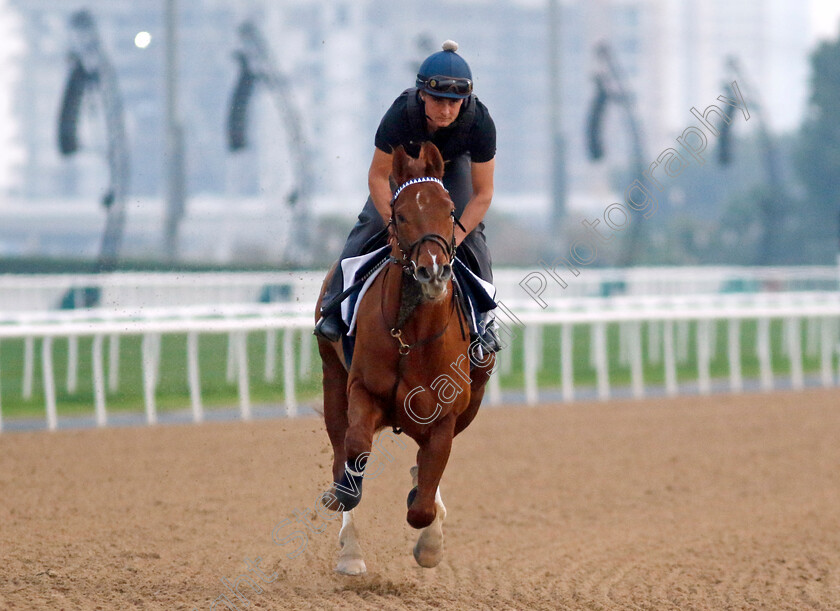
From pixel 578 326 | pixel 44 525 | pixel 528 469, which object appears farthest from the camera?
pixel 578 326

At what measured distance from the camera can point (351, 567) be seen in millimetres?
5508

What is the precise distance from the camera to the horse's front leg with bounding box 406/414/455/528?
4.95 metres

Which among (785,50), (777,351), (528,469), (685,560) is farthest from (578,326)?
(785,50)

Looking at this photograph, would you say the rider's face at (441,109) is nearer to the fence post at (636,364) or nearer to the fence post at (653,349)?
the fence post at (636,364)

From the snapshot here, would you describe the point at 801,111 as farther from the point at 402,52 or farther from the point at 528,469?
the point at 528,469

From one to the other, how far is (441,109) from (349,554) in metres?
2.09

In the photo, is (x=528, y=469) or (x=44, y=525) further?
(x=528, y=469)

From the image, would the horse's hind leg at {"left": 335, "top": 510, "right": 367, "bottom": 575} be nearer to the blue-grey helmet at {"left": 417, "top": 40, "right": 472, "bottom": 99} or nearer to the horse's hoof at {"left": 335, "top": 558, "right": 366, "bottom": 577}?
the horse's hoof at {"left": 335, "top": 558, "right": 366, "bottom": 577}

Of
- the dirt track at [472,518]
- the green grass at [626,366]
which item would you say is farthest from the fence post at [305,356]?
the dirt track at [472,518]

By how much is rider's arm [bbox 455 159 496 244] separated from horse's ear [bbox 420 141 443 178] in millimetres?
385

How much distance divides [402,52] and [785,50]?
63.3ft

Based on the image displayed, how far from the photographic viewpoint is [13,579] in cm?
509

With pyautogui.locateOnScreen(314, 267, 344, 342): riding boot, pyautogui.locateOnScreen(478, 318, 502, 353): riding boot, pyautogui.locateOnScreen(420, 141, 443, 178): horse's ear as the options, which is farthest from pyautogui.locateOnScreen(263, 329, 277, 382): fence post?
pyautogui.locateOnScreen(420, 141, 443, 178): horse's ear

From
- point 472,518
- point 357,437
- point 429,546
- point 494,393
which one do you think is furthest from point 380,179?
point 494,393
